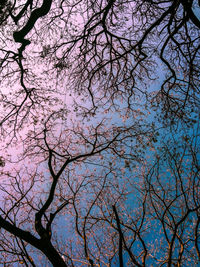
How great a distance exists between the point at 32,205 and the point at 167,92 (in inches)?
259

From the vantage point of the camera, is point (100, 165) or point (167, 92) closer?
point (167, 92)

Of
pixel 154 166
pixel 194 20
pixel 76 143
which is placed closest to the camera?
pixel 194 20

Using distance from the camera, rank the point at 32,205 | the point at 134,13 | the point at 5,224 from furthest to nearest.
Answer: the point at 32,205 < the point at 134,13 < the point at 5,224

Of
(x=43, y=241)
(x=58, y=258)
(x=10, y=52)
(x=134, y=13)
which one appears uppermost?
(x=10, y=52)

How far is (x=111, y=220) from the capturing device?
6.39 meters

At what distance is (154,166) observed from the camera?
5.08m

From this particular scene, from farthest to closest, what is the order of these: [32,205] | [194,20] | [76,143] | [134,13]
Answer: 1. [76,143]
2. [32,205]
3. [134,13]
4. [194,20]

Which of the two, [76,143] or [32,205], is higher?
[76,143]

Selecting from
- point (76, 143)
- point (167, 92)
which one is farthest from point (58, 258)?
point (167, 92)

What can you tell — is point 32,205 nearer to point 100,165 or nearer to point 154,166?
point 100,165

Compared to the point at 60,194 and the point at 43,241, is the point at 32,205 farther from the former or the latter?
the point at 43,241

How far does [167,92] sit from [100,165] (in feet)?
12.2

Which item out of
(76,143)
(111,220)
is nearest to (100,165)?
(76,143)

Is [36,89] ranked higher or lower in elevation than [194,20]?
higher
